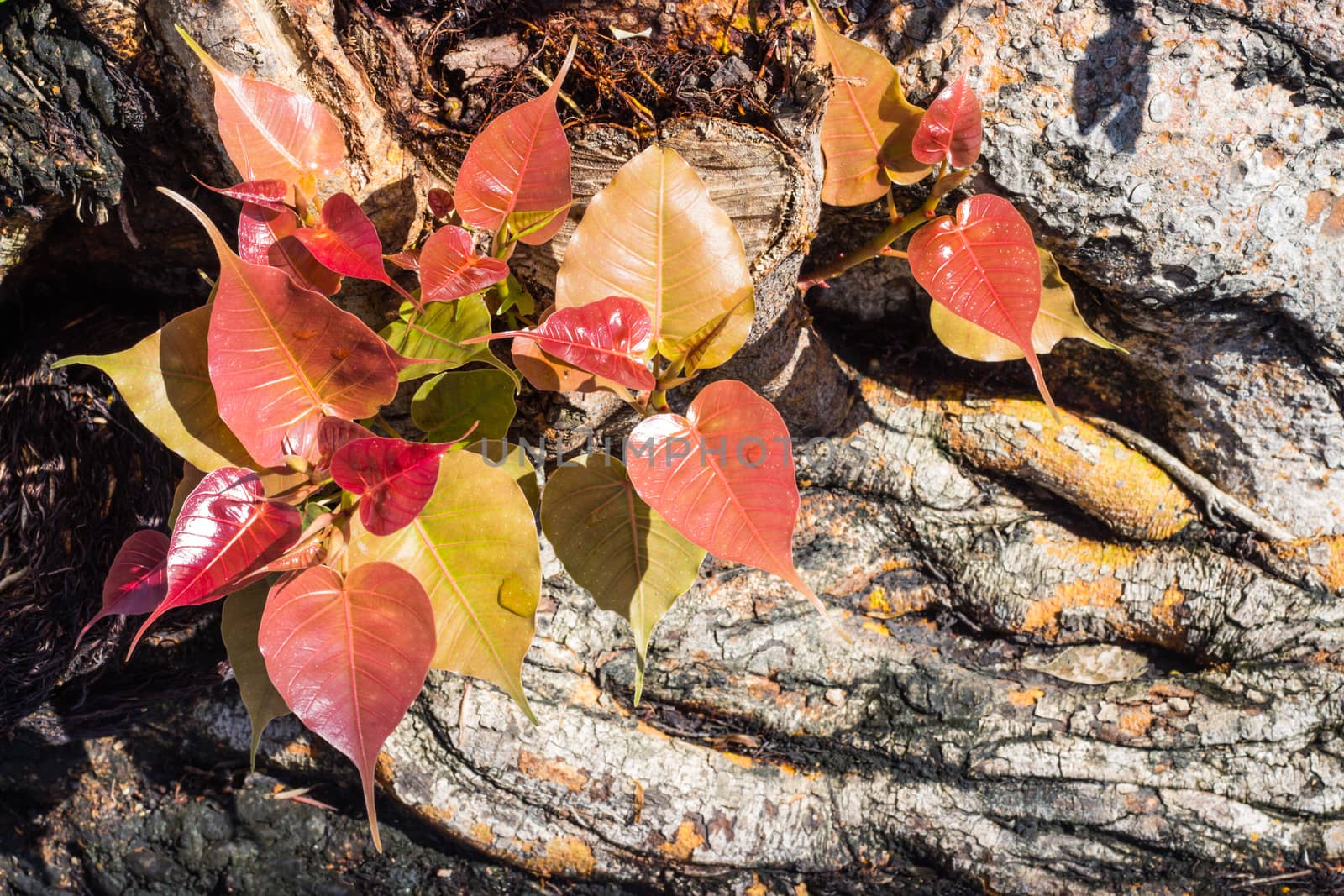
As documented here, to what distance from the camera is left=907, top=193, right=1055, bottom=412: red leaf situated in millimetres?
1068

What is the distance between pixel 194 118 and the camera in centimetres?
122

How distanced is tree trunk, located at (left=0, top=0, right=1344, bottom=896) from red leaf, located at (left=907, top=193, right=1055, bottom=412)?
0.24 metres

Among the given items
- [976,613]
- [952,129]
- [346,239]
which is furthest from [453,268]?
[976,613]

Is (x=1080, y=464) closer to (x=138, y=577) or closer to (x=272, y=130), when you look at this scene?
(x=272, y=130)

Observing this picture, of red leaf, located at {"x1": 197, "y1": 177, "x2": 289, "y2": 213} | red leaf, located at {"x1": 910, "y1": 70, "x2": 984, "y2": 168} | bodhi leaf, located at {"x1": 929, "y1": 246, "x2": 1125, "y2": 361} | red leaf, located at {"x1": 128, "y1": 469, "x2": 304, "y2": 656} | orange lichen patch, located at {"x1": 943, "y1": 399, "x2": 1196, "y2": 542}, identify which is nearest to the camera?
red leaf, located at {"x1": 128, "y1": 469, "x2": 304, "y2": 656}

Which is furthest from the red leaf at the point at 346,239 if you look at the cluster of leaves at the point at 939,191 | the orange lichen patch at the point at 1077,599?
the orange lichen patch at the point at 1077,599

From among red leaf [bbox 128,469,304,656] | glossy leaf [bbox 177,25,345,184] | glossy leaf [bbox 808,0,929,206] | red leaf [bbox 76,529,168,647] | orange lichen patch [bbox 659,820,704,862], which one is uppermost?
glossy leaf [bbox 808,0,929,206]

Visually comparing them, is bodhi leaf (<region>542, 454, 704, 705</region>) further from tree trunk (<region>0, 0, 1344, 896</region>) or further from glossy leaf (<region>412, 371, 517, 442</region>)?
tree trunk (<region>0, 0, 1344, 896</region>)

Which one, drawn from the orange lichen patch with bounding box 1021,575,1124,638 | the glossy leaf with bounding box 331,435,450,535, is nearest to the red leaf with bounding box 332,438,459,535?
the glossy leaf with bounding box 331,435,450,535

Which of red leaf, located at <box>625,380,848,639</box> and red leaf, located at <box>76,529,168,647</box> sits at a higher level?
red leaf, located at <box>625,380,848,639</box>

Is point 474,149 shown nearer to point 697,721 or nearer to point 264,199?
point 264,199

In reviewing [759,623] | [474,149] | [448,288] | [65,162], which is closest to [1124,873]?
[759,623]

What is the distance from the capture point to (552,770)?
64.5 inches

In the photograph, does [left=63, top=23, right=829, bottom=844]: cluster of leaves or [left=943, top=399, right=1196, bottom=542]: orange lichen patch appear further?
[left=943, top=399, right=1196, bottom=542]: orange lichen patch
